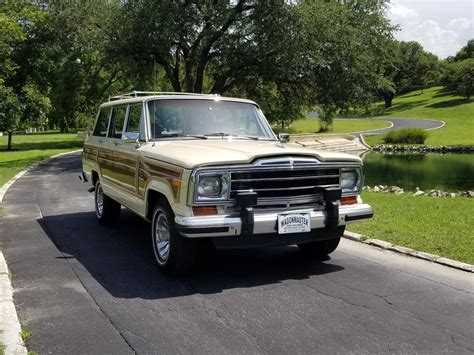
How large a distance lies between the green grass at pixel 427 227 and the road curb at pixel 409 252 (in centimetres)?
17

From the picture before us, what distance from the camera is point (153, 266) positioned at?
600 cm

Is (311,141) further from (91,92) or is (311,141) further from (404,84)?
(404,84)

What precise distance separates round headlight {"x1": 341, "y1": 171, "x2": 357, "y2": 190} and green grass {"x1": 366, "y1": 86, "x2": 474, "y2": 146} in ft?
123

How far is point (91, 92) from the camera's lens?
38719 mm

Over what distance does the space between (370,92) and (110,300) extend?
22.6 m

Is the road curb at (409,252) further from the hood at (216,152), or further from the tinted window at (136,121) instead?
the tinted window at (136,121)

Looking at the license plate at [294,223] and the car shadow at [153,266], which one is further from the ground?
the license plate at [294,223]

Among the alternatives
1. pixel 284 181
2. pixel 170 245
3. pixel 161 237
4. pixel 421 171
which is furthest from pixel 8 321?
pixel 421 171

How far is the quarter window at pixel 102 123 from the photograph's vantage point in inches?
319

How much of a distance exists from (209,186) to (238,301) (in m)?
1.19

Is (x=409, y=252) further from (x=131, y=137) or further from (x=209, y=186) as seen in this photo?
(x=131, y=137)

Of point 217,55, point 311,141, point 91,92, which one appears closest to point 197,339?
point 217,55

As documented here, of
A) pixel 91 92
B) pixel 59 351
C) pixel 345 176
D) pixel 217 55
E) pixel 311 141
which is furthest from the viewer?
pixel 91 92

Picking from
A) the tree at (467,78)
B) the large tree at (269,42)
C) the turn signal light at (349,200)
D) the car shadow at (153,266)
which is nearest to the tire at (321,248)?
the car shadow at (153,266)
